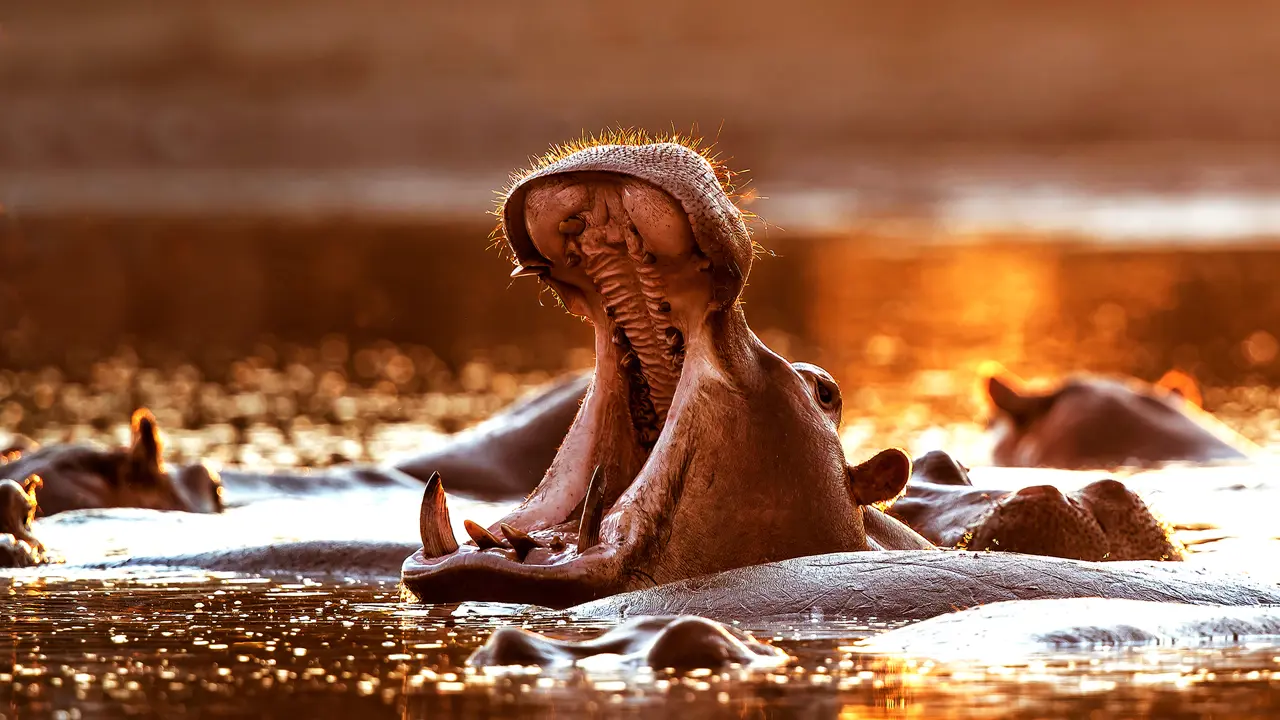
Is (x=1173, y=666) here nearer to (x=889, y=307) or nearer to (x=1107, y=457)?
(x=1107, y=457)

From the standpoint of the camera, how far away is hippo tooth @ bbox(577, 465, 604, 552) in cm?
666

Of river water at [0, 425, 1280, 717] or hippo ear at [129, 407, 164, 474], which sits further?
hippo ear at [129, 407, 164, 474]

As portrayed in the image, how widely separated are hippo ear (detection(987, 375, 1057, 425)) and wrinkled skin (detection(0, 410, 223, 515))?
5.28m

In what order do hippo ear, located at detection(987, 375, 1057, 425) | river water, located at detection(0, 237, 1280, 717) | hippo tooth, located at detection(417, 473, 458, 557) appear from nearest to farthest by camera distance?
river water, located at detection(0, 237, 1280, 717) → hippo tooth, located at detection(417, 473, 458, 557) → hippo ear, located at detection(987, 375, 1057, 425)

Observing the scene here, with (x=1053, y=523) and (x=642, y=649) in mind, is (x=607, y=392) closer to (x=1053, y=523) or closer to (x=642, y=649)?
(x=642, y=649)

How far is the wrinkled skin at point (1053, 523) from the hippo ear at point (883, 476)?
796mm

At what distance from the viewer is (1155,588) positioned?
6.87 meters

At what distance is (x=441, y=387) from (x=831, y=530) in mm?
13186

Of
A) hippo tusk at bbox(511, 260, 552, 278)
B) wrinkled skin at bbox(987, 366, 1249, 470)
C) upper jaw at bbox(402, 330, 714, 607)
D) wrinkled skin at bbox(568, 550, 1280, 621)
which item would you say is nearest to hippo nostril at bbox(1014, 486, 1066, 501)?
wrinkled skin at bbox(568, 550, 1280, 621)

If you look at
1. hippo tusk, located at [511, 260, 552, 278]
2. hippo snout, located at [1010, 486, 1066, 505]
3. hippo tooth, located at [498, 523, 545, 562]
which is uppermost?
hippo tusk, located at [511, 260, 552, 278]

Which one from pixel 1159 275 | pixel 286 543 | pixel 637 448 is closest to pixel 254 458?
pixel 286 543

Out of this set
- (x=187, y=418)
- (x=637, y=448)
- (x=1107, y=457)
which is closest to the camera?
(x=637, y=448)

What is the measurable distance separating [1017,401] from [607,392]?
7.40 meters

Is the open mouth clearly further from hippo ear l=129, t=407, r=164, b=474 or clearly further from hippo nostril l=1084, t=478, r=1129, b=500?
hippo ear l=129, t=407, r=164, b=474
